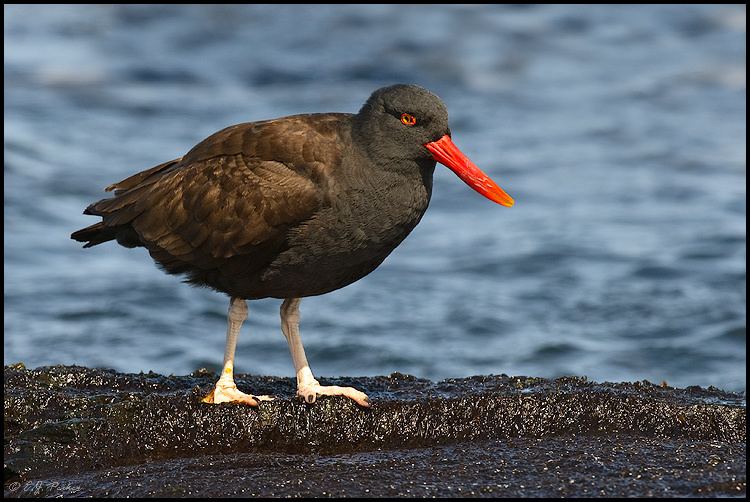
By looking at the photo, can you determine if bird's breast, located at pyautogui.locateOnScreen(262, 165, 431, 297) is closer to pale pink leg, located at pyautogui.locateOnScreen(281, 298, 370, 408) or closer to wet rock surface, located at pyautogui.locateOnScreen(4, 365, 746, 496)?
pale pink leg, located at pyautogui.locateOnScreen(281, 298, 370, 408)

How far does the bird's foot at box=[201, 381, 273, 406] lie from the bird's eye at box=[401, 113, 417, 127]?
1772mm

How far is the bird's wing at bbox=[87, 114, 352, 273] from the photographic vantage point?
6.72 metres

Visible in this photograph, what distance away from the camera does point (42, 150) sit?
16.8 m

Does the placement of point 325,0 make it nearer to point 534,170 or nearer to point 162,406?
point 534,170

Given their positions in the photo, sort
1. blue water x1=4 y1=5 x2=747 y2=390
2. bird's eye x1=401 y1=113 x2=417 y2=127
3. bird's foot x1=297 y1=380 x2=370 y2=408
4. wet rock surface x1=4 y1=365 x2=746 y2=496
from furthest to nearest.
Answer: blue water x1=4 y1=5 x2=747 y2=390
bird's eye x1=401 y1=113 x2=417 y2=127
bird's foot x1=297 y1=380 x2=370 y2=408
wet rock surface x1=4 y1=365 x2=746 y2=496

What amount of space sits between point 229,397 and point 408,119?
74.8 inches

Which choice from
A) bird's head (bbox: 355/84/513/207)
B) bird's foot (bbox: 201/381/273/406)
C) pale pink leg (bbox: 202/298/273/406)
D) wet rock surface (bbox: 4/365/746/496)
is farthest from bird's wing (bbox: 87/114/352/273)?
wet rock surface (bbox: 4/365/746/496)

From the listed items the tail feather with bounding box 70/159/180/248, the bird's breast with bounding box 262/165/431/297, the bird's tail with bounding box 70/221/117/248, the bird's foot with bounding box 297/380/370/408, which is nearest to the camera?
the bird's foot with bounding box 297/380/370/408

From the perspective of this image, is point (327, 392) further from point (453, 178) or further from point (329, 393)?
point (453, 178)

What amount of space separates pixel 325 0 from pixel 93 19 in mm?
4441

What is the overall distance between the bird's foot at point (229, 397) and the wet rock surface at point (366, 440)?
0.07m

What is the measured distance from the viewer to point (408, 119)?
6.85 metres

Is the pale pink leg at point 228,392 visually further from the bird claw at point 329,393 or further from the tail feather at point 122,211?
the tail feather at point 122,211

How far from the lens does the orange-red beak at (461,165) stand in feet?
22.5
